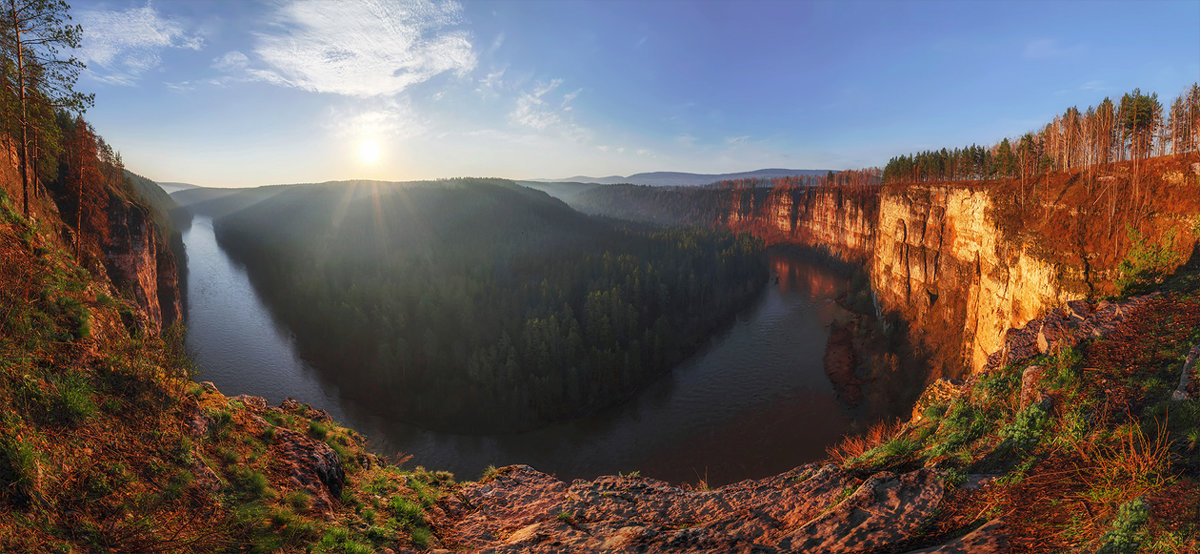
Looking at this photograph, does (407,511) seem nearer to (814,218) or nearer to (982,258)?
(982,258)

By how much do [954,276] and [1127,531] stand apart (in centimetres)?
6031

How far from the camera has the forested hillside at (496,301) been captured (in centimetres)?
5347

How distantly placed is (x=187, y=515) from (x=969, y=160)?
128 m

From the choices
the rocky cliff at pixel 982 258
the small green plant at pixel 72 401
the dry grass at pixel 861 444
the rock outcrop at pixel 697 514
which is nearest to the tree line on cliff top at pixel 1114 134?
the rocky cliff at pixel 982 258

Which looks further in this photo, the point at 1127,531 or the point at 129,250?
the point at 129,250

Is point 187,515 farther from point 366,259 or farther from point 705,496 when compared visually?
point 366,259

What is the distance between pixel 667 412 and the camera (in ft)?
168

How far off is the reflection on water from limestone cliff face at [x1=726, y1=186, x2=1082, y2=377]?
11.5m

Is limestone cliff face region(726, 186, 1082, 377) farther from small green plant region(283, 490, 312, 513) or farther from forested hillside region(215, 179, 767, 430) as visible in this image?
small green plant region(283, 490, 312, 513)

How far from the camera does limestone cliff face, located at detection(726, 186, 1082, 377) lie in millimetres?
35438

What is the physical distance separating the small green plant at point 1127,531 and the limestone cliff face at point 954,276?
30231 millimetres

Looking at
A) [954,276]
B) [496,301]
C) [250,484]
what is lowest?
[496,301]

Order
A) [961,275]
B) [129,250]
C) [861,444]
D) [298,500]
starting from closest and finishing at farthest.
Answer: [298,500], [861,444], [129,250], [961,275]

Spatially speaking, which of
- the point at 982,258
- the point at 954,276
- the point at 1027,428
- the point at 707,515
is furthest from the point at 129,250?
the point at 954,276
